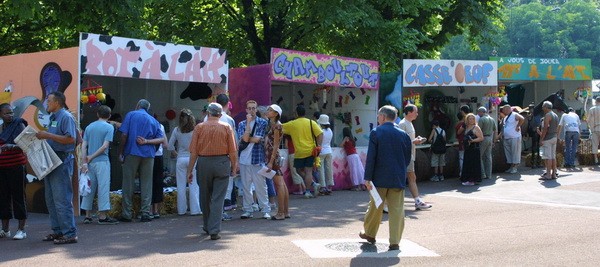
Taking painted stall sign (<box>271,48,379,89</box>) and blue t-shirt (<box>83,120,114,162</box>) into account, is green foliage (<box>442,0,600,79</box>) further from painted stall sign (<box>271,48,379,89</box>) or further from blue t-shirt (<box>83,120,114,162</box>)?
blue t-shirt (<box>83,120,114,162</box>)

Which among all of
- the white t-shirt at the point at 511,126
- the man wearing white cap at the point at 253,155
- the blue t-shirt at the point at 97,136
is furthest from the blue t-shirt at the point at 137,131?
the white t-shirt at the point at 511,126

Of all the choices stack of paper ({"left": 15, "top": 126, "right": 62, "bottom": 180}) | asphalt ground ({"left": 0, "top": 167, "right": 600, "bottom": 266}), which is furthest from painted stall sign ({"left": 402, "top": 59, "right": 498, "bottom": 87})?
stack of paper ({"left": 15, "top": 126, "right": 62, "bottom": 180})

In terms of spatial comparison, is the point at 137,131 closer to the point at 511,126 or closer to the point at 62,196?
the point at 62,196

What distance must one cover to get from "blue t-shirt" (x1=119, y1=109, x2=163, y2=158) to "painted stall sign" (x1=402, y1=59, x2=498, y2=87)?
28.2 ft

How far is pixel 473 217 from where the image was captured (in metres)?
12.8

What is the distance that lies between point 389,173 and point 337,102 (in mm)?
10464

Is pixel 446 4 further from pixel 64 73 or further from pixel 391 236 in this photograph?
pixel 391 236

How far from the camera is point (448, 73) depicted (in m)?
20.4

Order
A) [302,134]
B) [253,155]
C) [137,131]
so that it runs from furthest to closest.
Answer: [302,134]
[253,155]
[137,131]

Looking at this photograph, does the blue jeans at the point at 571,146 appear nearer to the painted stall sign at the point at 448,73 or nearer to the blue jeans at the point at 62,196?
the painted stall sign at the point at 448,73

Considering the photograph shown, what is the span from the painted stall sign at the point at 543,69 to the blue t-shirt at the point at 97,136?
15.9 meters

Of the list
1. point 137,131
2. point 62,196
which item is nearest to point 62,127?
point 62,196

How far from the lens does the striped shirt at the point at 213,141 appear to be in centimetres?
1062

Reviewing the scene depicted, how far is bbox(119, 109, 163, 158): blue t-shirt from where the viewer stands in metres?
12.4
